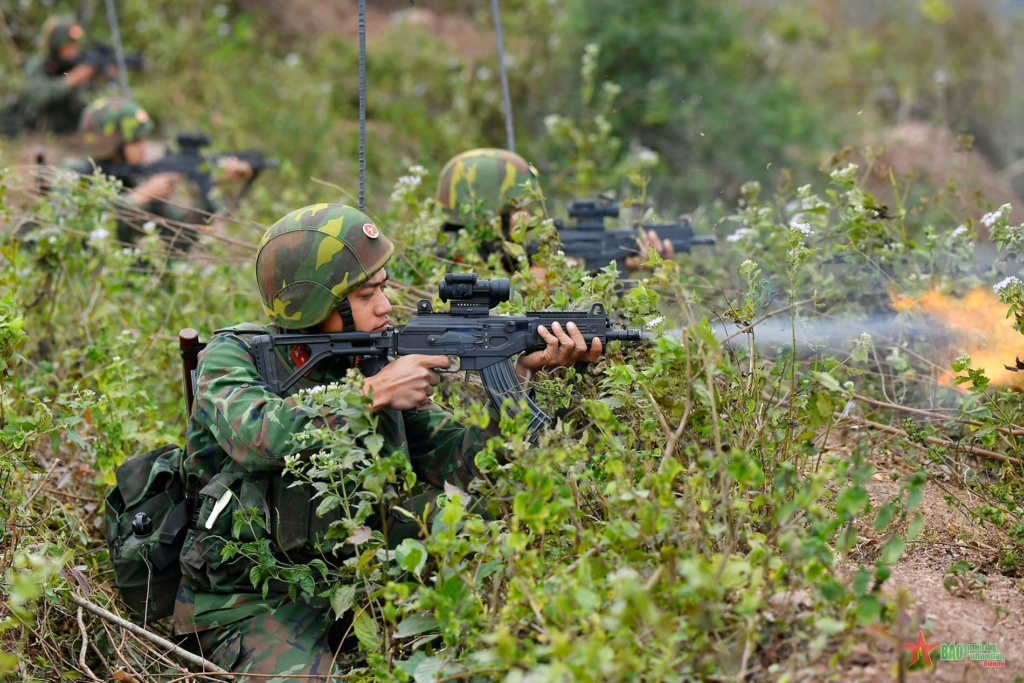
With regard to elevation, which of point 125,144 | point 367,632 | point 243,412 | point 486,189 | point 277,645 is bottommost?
point 277,645

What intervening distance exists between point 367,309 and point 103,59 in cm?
1021

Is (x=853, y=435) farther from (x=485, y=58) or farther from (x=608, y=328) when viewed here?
(x=485, y=58)

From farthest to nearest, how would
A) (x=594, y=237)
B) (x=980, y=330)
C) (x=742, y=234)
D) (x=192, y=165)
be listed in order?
(x=192, y=165) < (x=594, y=237) < (x=742, y=234) < (x=980, y=330)

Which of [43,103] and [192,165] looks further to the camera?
[43,103]

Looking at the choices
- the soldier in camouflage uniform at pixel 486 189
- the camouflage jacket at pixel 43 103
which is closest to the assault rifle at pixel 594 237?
the soldier in camouflage uniform at pixel 486 189

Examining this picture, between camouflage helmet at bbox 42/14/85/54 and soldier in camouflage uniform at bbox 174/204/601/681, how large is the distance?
32.4 feet

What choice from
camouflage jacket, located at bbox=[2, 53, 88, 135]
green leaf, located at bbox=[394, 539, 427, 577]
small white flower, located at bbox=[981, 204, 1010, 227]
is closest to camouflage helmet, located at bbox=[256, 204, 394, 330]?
green leaf, located at bbox=[394, 539, 427, 577]

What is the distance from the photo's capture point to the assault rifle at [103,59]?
12.3m

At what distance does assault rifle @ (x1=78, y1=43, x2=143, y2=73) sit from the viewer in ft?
40.5

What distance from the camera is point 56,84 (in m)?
12.8

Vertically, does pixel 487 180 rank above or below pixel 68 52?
below

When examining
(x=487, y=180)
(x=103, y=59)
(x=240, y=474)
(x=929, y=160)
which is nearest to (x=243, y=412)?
(x=240, y=474)

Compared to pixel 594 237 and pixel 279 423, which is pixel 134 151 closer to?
pixel 594 237

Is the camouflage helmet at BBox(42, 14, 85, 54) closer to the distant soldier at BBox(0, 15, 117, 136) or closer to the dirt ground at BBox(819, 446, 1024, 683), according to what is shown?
the distant soldier at BBox(0, 15, 117, 136)
